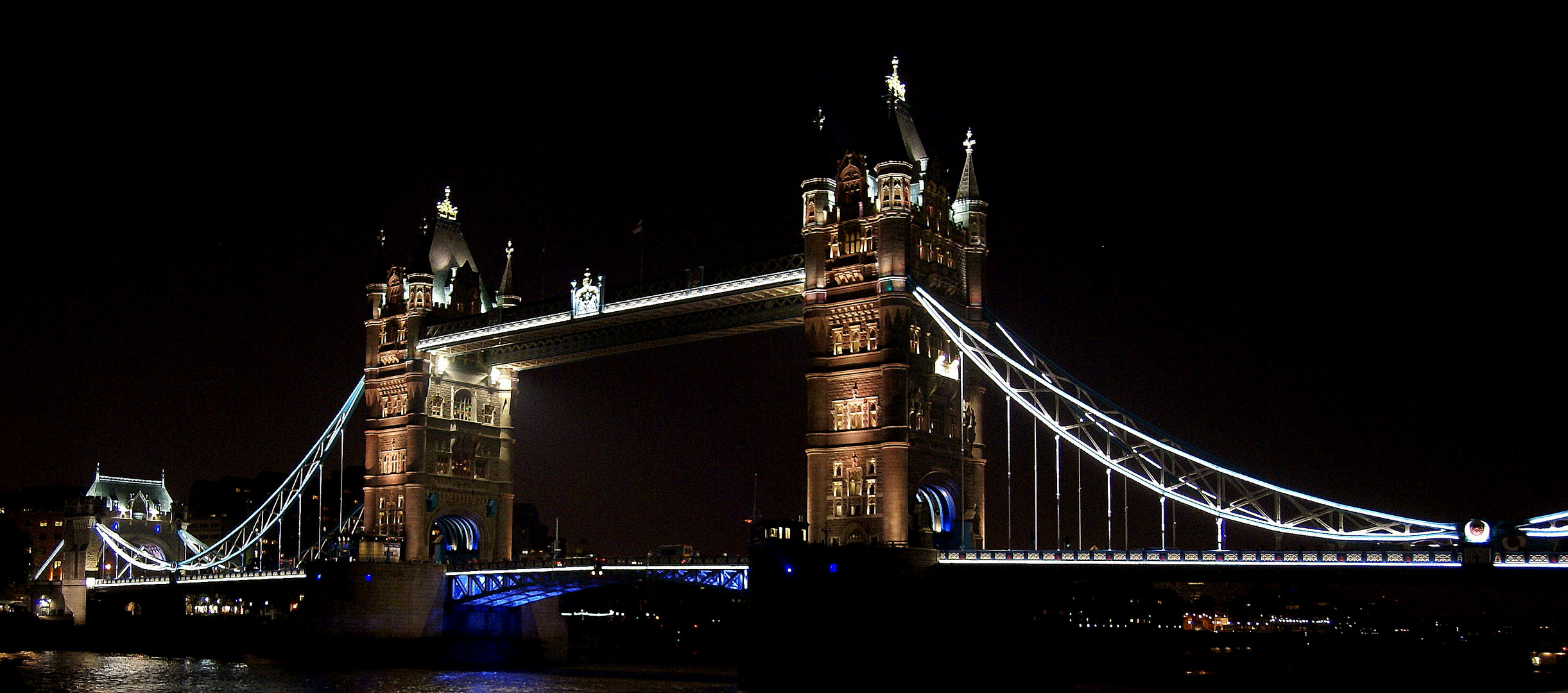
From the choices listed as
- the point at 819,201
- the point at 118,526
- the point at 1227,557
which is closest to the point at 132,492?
the point at 118,526

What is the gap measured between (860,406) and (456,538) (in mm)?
31905

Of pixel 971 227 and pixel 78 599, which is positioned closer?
pixel 971 227

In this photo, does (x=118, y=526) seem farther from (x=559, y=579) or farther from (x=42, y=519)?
(x=559, y=579)

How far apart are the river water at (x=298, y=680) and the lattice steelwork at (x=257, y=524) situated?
11388 millimetres

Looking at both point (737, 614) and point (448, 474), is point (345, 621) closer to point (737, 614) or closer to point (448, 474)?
point (448, 474)

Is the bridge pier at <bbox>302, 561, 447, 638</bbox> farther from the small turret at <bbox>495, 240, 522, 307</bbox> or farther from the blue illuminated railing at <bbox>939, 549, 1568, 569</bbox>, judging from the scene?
the blue illuminated railing at <bbox>939, 549, 1568, 569</bbox>

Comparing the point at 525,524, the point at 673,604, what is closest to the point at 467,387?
the point at 673,604

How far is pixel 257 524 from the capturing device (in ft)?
325

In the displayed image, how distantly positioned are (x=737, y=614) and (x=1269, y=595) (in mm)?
70094

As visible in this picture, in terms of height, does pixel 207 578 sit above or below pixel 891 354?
below

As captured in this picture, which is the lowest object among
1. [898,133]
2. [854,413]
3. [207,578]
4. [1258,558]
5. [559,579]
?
[207,578]

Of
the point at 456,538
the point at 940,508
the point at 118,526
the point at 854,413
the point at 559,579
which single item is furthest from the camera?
the point at 118,526

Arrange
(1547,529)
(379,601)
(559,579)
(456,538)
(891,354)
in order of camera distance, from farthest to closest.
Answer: (456,538)
(379,601)
(559,579)
(891,354)
(1547,529)

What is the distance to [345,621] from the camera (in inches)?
2904
